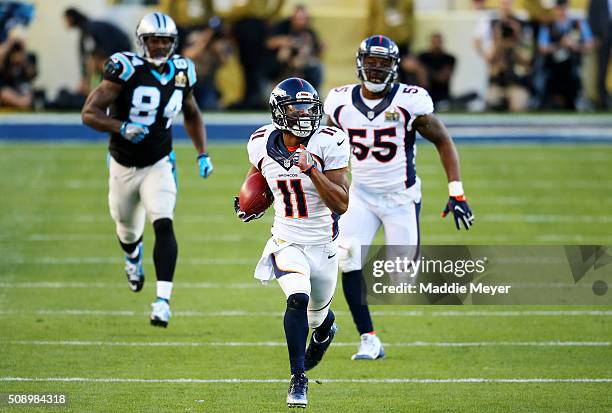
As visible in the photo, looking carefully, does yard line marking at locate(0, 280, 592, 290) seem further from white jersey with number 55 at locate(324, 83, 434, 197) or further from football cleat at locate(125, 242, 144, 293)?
white jersey with number 55 at locate(324, 83, 434, 197)

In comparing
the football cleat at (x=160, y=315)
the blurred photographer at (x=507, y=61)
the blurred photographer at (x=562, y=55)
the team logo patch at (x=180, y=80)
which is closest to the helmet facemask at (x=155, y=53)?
the team logo patch at (x=180, y=80)

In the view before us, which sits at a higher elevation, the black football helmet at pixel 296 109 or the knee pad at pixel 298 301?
the black football helmet at pixel 296 109

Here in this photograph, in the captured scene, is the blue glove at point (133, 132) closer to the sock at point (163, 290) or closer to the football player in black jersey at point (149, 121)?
the football player in black jersey at point (149, 121)

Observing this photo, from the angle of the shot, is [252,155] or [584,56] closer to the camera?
[252,155]

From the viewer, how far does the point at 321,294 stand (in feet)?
19.2

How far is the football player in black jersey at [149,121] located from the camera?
7.15 m

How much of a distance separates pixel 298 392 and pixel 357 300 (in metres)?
1.40

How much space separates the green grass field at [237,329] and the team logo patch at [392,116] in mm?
1383

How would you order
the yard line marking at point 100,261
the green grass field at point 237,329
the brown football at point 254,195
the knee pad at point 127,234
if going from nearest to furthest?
the brown football at point 254,195
the green grass field at point 237,329
the knee pad at point 127,234
the yard line marking at point 100,261

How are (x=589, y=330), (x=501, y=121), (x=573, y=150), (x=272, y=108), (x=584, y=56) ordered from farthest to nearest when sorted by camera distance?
(x=584, y=56) < (x=501, y=121) < (x=573, y=150) < (x=589, y=330) < (x=272, y=108)

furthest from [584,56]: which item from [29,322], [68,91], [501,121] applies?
[29,322]

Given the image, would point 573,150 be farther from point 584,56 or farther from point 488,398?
point 488,398

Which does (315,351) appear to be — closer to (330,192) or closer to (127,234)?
(330,192)

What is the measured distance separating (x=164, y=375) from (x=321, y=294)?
1.03 meters
